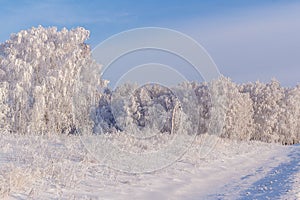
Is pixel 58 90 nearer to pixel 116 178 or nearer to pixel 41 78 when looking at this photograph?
pixel 41 78

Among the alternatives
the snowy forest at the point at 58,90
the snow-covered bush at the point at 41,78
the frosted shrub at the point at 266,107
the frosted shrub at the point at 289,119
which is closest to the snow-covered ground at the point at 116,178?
the snowy forest at the point at 58,90

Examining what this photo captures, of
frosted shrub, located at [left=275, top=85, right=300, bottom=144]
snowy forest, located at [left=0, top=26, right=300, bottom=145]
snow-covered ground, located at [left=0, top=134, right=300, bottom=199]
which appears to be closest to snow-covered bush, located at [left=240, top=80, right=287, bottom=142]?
frosted shrub, located at [left=275, top=85, right=300, bottom=144]

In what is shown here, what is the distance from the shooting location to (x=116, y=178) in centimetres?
1330

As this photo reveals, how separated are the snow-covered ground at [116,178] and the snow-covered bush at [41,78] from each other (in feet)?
53.8

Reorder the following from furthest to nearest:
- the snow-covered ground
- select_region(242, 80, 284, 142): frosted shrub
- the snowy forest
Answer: select_region(242, 80, 284, 142): frosted shrub → the snowy forest → the snow-covered ground

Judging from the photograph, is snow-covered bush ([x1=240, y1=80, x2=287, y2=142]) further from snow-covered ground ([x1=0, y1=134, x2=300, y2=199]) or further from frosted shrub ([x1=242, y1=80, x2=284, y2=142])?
snow-covered ground ([x1=0, y1=134, x2=300, y2=199])

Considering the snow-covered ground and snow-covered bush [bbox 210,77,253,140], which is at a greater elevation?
snow-covered bush [bbox 210,77,253,140]

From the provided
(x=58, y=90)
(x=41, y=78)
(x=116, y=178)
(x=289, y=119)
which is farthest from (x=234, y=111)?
(x=116, y=178)

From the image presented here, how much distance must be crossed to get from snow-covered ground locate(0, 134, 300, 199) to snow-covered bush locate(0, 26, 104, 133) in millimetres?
16410

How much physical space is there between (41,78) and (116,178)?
2548 centimetres

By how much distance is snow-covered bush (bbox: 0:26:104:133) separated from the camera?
35.3m

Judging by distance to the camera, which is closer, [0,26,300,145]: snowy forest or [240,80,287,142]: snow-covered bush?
[0,26,300,145]: snowy forest

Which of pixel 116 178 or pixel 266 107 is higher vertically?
pixel 266 107

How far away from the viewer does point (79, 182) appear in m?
12.0
